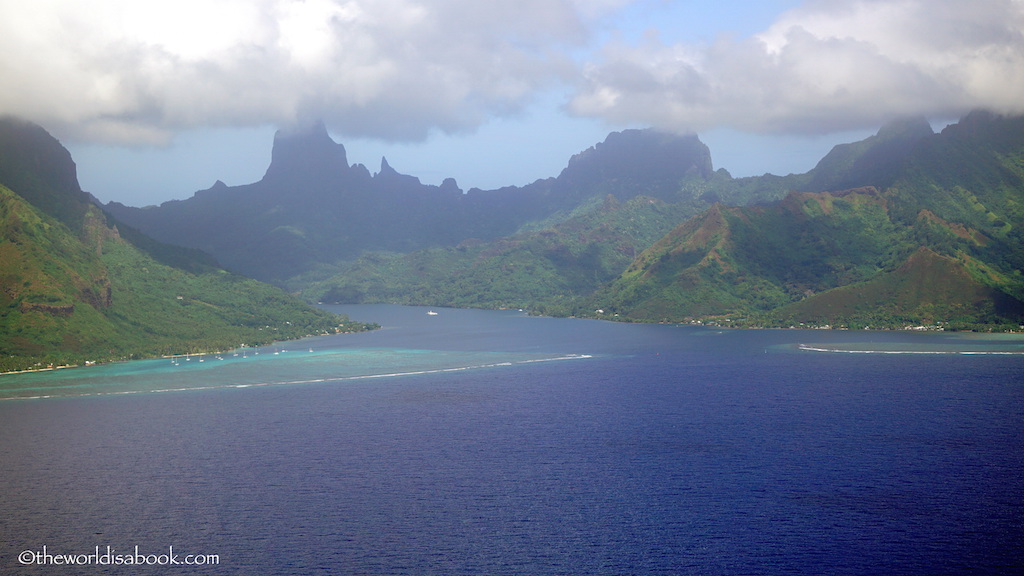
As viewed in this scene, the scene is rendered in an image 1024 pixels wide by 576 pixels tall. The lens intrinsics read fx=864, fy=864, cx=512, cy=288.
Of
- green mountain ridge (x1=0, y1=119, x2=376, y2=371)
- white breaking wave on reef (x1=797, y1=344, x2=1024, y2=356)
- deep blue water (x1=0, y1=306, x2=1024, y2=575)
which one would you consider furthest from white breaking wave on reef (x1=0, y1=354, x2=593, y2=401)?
white breaking wave on reef (x1=797, y1=344, x2=1024, y2=356)

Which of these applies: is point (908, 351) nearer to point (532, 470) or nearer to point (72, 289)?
point (532, 470)

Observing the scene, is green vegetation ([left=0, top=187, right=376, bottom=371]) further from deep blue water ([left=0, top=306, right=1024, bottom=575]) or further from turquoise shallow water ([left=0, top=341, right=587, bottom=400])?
deep blue water ([left=0, top=306, right=1024, bottom=575])

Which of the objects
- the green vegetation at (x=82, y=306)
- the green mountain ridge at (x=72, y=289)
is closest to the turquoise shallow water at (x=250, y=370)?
the green vegetation at (x=82, y=306)

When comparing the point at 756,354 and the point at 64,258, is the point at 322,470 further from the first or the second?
the point at 64,258

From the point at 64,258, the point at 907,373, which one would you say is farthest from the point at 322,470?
the point at 64,258

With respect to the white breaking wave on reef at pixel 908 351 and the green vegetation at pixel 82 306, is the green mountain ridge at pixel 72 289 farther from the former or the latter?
the white breaking wave on reef at pixel 908 351

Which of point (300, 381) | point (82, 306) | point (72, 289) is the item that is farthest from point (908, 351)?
point (72, 289)

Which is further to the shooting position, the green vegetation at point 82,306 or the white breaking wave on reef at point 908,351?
the green vegetation at point 82,306
